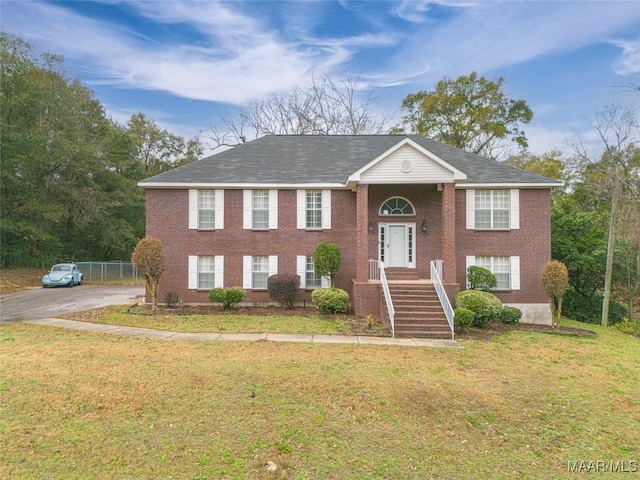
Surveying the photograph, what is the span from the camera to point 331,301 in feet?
40.5

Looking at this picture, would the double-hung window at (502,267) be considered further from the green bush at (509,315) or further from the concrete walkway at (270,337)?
the concrete walkway at (270,337)

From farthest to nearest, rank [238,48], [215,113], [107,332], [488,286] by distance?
[215,113] < [238,48] < [488,286] < [107,332]

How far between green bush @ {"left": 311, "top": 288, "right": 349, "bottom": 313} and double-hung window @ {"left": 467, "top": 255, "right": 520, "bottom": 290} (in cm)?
546

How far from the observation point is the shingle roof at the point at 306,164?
555 inches

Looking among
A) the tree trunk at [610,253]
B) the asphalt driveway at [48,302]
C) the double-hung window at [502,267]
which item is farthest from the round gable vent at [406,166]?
the asphalt driveway at [48,302]

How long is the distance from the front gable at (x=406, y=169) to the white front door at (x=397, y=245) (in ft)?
7.92

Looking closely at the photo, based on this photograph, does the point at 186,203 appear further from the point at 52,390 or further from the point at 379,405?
the point at 379,405

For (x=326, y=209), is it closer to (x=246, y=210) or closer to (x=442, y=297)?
(x=246, y=210)

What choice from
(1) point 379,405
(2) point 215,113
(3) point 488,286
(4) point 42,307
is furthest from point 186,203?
(2) point 215,113

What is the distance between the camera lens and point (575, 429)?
4.92 m

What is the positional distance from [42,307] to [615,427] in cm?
1766

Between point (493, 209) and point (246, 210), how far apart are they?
10.1 meters

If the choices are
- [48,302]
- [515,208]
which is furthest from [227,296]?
[515,208]

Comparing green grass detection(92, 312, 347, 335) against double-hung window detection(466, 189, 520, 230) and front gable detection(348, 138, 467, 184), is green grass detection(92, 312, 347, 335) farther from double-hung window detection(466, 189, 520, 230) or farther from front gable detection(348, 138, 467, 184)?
double-hung window detection(466, 189, 520, 230)
